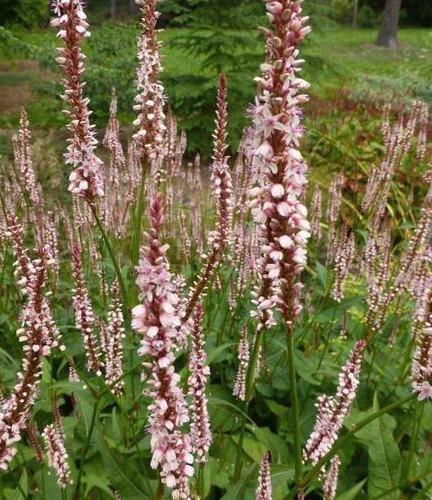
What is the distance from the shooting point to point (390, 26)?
32000mm

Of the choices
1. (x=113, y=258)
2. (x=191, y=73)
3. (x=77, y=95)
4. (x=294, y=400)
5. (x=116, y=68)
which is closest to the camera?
(x=294, y=400)

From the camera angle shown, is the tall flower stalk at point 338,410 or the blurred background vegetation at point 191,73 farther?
the blurred background vegetation at point 191,73

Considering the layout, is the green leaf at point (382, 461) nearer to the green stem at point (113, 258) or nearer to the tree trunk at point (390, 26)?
the green stem at point (113, 258)

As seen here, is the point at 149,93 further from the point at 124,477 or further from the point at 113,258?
the point at 124,477

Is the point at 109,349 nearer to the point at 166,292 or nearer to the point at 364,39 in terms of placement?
the point at 166,292

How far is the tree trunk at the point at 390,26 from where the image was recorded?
31.8 m

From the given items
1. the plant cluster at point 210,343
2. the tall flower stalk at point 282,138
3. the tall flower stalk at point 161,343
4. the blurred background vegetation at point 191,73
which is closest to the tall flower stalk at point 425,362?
the plant cluster at point 210,343

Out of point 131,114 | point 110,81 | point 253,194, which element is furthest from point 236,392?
point 131,114

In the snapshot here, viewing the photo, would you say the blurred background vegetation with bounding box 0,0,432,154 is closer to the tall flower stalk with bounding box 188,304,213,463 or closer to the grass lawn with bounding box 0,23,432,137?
the grass lawn with bounding box 0,23,432,137

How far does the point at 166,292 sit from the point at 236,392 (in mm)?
1812

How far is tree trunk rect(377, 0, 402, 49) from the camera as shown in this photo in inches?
1254

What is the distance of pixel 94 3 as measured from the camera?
46.4 meters

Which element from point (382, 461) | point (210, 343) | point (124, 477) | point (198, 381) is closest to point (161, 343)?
point (198, 381)

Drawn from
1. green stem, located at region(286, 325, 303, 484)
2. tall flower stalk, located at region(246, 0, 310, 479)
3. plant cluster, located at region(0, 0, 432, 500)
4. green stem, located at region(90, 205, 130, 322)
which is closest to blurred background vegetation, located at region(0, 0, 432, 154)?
plant cluster, located at region(0, 0, 432, 500)
